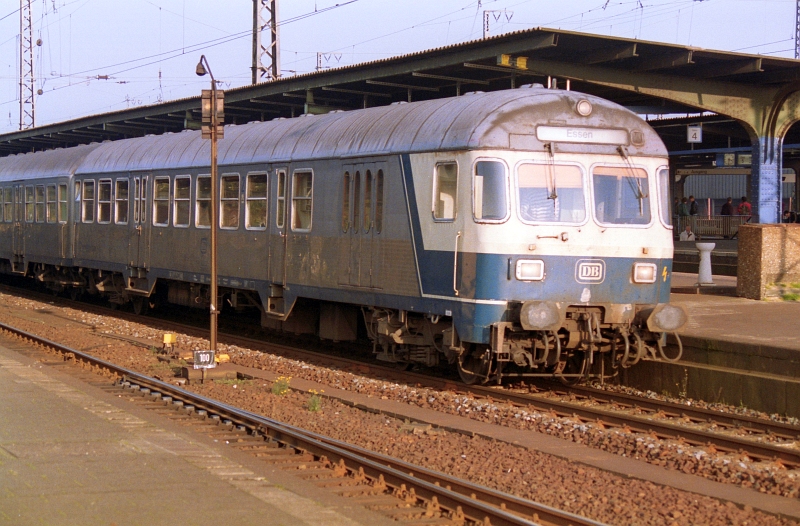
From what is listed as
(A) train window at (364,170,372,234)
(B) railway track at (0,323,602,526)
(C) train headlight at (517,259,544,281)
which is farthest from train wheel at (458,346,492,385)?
(B) railway track at (0,323,602,526)

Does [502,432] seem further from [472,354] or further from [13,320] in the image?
[13,320]

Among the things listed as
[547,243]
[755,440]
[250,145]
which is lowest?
[755,440]

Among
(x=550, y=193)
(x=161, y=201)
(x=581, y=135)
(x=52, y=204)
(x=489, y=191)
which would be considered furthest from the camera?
(x=52, y=204)

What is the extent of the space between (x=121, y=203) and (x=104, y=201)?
996 mm

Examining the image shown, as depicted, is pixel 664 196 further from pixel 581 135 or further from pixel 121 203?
pixel 121 203

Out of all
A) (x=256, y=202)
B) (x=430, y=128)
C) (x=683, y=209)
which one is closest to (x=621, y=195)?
(x=430, y=128)

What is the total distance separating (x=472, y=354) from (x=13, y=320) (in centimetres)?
1223

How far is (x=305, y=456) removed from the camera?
27.2ft

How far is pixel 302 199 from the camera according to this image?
14.4 meters

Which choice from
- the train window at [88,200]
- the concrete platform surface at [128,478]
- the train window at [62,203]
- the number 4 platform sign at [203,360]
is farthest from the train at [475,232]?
the train window at [62,203]

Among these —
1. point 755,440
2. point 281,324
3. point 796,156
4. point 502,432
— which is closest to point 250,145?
point 281,324

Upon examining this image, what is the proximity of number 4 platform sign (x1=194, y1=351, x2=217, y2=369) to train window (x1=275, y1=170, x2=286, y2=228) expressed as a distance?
9.57 ft

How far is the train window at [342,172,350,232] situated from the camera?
43.4 feet

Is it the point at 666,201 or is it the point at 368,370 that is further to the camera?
the point at 368,370
